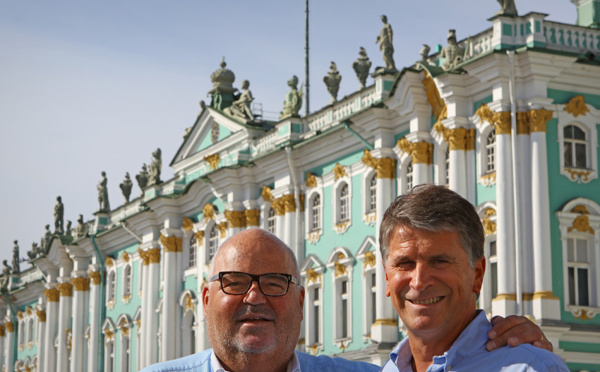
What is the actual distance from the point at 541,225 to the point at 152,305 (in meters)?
20.6

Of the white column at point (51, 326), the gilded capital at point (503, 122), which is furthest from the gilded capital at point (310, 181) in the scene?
the white column at point (51, 326)

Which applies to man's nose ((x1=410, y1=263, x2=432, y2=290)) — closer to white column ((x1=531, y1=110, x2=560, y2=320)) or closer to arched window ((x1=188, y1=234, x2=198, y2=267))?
white column ((x1=531, y1=110, x2=560, y2=320))

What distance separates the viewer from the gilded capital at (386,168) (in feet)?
97.9

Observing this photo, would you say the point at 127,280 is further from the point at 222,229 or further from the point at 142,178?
the point at 222,229

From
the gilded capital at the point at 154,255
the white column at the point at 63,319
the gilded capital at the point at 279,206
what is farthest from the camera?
the white column at the point at 63,319

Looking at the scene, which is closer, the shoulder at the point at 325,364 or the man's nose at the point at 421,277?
the man's nose at the point at 421,277

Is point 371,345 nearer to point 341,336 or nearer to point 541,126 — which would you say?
point 341,336

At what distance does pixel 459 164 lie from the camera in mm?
26859

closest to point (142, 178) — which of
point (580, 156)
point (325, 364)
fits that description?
point (580, 156)

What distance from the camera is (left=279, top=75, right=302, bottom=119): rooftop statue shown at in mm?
35469

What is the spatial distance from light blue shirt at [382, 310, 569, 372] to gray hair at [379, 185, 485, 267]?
27 cm

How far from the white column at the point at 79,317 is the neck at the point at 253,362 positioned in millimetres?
45987

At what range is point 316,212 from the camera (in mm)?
33656

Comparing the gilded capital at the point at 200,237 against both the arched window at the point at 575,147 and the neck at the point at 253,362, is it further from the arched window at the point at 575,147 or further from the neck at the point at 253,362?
the neck at the point at 253,362
